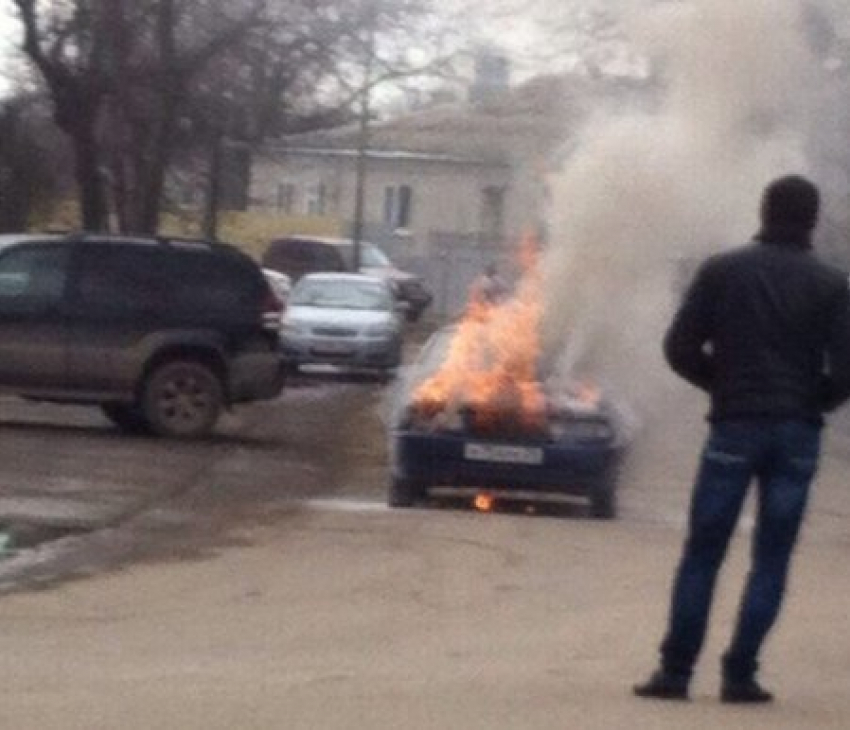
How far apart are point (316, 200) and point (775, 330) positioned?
2985 inches

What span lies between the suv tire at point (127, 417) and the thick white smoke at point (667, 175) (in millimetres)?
5741

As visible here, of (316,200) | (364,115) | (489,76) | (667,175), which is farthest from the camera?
(316,200)

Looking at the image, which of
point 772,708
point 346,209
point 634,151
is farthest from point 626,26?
point 346,209

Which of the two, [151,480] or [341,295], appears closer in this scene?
[151,480]

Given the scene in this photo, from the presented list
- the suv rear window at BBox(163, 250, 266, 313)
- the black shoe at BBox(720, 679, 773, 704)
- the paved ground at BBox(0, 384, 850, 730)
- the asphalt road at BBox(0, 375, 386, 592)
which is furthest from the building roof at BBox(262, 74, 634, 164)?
the black shoe at BBox(720, 679, 773, 704)

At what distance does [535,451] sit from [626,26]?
3827 millimetres

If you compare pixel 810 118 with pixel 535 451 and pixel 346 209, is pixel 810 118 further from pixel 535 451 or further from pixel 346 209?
pixel 346 209

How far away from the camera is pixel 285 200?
87625 mm

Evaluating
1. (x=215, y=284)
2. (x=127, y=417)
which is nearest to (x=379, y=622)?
(x=215, y=284)

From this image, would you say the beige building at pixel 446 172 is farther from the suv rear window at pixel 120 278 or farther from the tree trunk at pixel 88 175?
the tree trunk at pixel 88 175

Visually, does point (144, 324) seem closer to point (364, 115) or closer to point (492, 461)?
point (492, 461)

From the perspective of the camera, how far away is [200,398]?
28422 millimetres

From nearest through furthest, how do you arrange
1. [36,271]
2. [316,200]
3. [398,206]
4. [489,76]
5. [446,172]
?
[36,271]
[489,76]
[446,172]
[398,206]
[316,200]

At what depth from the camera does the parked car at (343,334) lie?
141 ft
